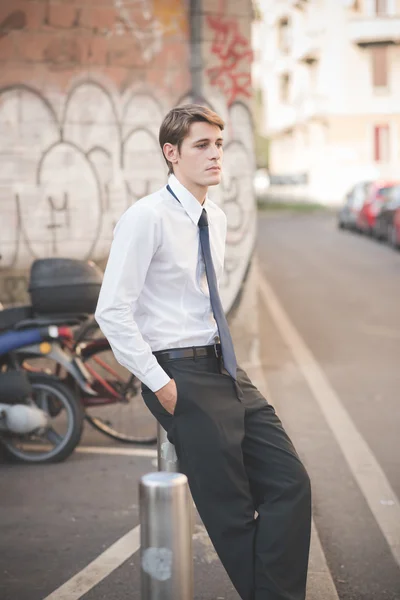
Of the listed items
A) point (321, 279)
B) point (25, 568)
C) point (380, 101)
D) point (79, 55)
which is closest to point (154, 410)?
point (25, 568)

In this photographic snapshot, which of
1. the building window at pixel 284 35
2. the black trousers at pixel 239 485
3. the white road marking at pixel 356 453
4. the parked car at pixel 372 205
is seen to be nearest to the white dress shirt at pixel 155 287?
the black trousers at pixel 239 485

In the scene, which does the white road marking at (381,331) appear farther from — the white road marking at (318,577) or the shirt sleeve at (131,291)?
the shirt sleeve at (131,291)

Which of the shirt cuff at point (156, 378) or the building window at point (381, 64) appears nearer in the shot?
the shirt cuff at point (156, 378)

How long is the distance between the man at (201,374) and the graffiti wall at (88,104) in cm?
544

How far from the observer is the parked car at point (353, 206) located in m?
30.6

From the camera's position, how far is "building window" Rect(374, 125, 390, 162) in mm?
53500

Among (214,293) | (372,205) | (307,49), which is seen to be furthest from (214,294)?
(307,49)

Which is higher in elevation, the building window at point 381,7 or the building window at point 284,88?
the building window at point 381,7

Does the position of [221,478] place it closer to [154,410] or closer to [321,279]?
[154,410]

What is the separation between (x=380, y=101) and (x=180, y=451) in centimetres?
5093

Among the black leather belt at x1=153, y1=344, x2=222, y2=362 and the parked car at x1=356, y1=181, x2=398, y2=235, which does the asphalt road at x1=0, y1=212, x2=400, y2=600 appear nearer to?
the black leather belt at x1=153, y1=344, x2=222, y2=362

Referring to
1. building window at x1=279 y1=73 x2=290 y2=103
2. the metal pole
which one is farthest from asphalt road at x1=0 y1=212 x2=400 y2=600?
building window at x1=279 y1=73 x2=290 y2=103

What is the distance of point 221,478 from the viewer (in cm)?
368

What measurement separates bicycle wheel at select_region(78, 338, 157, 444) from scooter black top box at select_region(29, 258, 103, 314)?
403 mm
